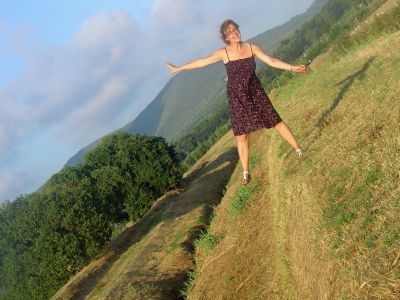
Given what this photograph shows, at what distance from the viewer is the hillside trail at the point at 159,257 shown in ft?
65.9

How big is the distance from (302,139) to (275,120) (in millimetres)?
1881

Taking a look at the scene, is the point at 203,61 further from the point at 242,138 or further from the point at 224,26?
the point at 242,138

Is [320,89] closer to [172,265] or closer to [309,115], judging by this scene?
[309,115]

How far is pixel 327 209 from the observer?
6.79 meters

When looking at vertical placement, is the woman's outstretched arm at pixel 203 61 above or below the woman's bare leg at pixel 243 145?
above

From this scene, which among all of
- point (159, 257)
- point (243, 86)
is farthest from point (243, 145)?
point (159, 257)

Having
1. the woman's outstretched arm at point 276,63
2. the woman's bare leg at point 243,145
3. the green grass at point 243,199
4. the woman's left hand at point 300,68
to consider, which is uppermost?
the woman's outstretched arm at point 276,63

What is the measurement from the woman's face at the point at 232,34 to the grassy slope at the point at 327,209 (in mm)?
2820

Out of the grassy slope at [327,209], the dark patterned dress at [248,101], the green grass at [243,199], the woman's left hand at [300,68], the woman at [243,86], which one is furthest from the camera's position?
the green grass at [243,199]

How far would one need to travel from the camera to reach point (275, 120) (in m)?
10.2

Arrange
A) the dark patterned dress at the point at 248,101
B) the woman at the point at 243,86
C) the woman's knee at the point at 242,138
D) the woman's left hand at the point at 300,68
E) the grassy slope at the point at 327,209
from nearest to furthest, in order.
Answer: the grassy slope at the point at 327,209 → the woman's left hand at the point at 300,68 → the woman at the point at 243,86 → the dark patterned dress at the point at 248,101 → the woman's knee at the point at 242,138

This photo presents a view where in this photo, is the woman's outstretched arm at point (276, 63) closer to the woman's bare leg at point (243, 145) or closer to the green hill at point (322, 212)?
the green hill at point (322, 212)

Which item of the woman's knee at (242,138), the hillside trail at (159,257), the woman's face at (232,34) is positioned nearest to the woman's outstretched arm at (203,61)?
the woman's face at (232,34)

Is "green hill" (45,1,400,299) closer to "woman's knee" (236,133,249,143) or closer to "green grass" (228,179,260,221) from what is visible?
"green grass" (228,179,260,221)
